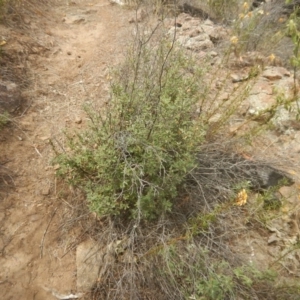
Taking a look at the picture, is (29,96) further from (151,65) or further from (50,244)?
(50,244)

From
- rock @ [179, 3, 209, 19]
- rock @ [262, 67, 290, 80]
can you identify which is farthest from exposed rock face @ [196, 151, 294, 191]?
rock @ [179, 3, 209, 19]

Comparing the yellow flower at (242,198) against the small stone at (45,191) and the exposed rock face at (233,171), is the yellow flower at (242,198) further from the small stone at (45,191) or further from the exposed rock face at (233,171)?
the small stone at (45,191)

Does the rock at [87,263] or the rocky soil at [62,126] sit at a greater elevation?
the rocky soil at [62,126]

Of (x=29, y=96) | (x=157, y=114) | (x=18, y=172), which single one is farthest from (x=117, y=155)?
(x=29, y=96)

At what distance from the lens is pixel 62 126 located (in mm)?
2920

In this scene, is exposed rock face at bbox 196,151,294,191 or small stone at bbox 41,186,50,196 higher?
exposed rock face at bbox 196,151,294,191

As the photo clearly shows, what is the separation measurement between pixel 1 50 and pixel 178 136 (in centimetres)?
250

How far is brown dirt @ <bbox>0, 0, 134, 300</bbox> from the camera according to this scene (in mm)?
1979

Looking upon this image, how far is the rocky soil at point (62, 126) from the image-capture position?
79.1 inches

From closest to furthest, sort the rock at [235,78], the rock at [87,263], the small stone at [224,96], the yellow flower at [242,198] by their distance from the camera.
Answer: the yellow flower at [242,198], the rock at [87,263], the small stone at [224,96], the rock at [235,78]

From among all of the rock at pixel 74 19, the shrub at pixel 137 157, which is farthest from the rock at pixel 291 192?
the rock at pixel 74 19

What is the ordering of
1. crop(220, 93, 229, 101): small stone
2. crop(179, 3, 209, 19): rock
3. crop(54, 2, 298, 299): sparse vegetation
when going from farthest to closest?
crop(179, 3, 209, 19): rock
crop(220, 93, 229, 101): small stone
crop(54, 2, 298, 299): sparse vegetation

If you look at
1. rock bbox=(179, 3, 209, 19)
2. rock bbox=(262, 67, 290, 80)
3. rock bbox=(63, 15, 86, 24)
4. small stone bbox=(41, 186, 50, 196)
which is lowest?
small stone bbox=(41, 186, 50, 196)

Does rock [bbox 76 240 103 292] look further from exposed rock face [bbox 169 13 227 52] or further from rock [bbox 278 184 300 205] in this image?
exposed rock face [bbox 169 13 227 52]
